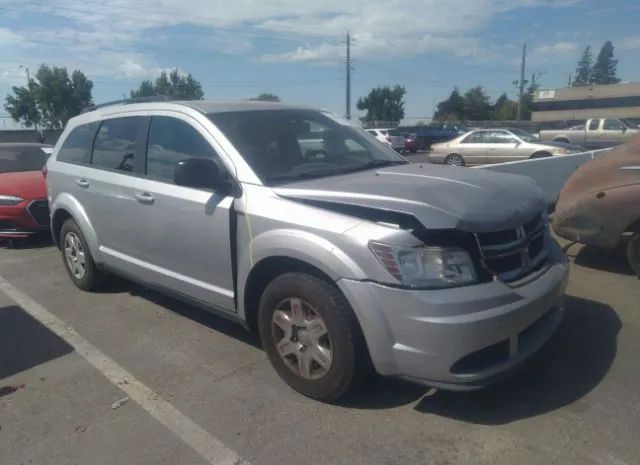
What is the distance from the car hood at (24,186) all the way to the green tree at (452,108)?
83816 mm

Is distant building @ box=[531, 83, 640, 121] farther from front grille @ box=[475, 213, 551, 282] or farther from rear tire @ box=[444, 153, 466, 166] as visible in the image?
front grille @ box=[475, 213, 551, 282]

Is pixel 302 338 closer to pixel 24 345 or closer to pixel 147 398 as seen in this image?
pixel 147 398

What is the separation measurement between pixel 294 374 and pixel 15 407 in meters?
1.77

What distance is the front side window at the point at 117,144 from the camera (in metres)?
4.71

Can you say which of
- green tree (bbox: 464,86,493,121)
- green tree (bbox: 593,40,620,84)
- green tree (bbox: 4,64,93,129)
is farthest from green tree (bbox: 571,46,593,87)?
green tree (bbox: 4,64,93,129)

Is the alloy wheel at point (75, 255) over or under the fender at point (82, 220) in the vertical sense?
under

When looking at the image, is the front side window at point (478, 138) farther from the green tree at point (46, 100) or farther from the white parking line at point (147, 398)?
the green tree at point (46, 100)

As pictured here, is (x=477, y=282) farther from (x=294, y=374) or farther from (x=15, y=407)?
(x=15, y=407)

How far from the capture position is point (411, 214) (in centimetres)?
295

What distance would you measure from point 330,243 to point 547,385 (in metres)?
1.65

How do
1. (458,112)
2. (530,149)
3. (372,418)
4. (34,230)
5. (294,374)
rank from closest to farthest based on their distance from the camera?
(372,418), (294,374), (34,230), (530,149), (458,112)

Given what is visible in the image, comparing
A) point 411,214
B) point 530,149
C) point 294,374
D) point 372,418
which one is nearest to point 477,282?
point 411,214

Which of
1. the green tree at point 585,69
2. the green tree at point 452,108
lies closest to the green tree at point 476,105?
the green tree at point 452,108

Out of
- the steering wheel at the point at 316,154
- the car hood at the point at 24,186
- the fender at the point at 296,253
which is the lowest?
the car hood at the point at 24,186
